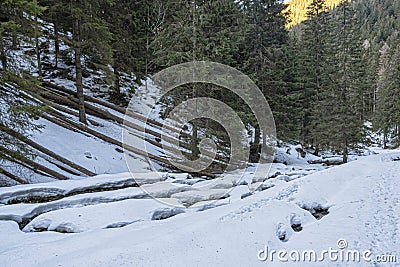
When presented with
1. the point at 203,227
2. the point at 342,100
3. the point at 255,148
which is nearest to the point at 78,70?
the point at 255,148

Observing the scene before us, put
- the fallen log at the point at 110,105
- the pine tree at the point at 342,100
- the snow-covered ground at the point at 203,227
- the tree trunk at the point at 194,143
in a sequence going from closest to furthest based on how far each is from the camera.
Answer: the snow-covered ground at the point at 203,227, the tree trunk at the point at 194,143, the fallen log at the point at 110,105, the pine tree at the point at 342,100

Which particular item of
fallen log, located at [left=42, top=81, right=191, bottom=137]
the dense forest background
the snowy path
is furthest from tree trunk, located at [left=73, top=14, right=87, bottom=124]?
the snowy path

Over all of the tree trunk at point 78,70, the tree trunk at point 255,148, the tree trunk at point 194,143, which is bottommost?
the tree trunk at point 255,148

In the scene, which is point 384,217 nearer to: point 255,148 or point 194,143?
point 194,143

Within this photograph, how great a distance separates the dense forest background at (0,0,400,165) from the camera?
9.59 m

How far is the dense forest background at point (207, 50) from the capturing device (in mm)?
9594

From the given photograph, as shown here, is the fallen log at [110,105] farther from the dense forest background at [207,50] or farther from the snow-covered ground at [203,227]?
the snow-covered ground at [203,227]

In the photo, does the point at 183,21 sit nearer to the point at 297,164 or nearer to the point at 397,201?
the point at 397,201

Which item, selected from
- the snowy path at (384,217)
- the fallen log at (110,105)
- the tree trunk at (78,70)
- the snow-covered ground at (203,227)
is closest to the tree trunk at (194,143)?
the fallen log at (110,105)

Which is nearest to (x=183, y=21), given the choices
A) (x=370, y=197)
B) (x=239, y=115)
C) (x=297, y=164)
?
(x=239, y=115)

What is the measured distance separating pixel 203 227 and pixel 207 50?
9.34 metres

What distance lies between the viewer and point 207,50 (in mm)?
13477

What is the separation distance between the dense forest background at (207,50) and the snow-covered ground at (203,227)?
3387mm

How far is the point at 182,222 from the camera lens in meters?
6.52
